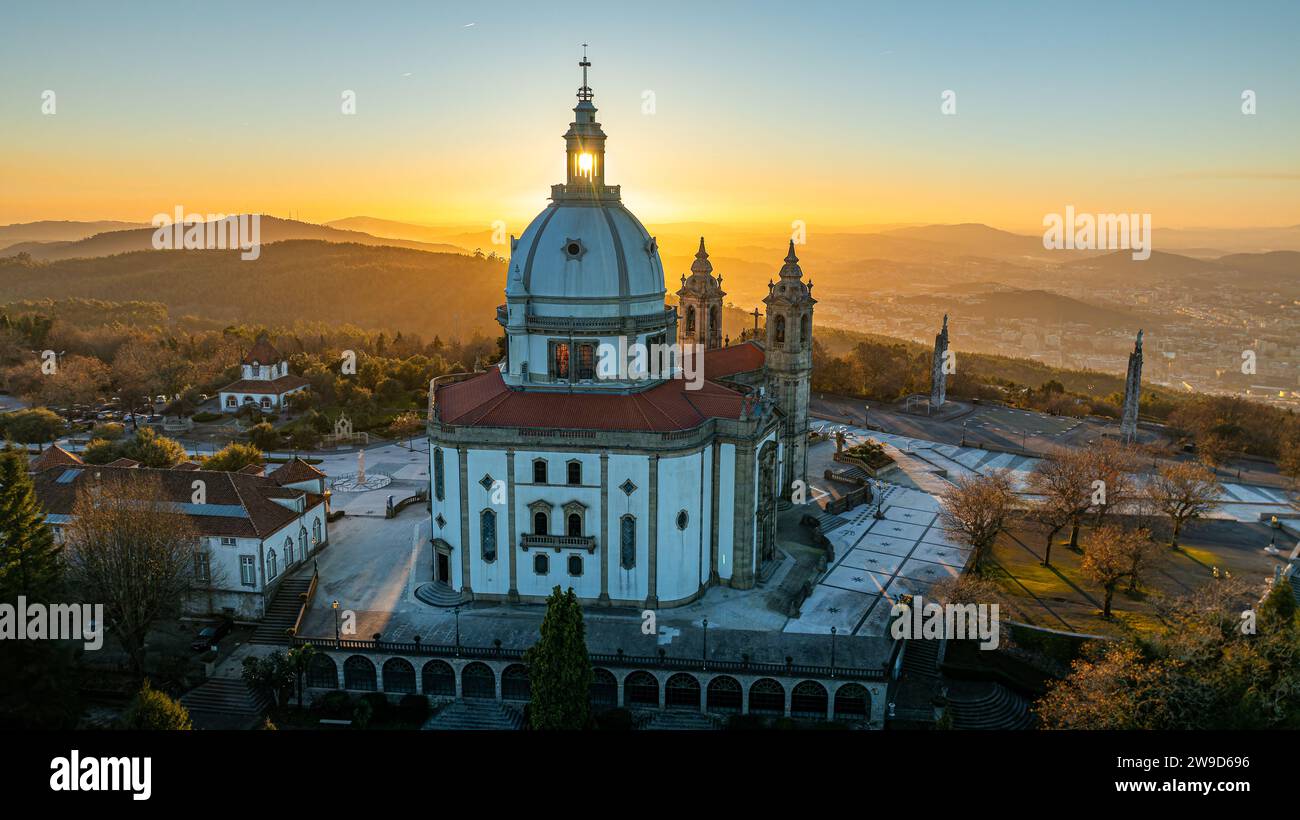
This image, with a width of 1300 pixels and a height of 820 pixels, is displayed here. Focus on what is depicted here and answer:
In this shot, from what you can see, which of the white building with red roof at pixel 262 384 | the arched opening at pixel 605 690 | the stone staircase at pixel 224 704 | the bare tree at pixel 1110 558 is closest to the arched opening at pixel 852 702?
the arched opening at pixel 605 690

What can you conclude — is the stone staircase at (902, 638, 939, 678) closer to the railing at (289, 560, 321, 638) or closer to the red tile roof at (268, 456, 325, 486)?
the railing at (289, 560, 321, 638)

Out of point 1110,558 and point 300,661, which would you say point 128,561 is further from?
point 1110,558

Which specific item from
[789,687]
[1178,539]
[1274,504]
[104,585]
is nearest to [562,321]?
[789,687]

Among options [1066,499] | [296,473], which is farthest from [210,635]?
[1066,499]

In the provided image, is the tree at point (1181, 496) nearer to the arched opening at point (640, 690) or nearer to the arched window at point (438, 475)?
the arched opening at point (640, 690)

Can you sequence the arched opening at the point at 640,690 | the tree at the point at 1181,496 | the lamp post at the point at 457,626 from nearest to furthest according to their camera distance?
the arched opening at the point at 640,690 → the lamp post at the point at 457,626 → the tree at the point at 1181,496

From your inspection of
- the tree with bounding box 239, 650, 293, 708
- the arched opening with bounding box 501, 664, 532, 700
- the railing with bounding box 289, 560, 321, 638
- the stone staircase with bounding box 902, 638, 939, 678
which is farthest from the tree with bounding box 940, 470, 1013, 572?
the tree with bounding box 239, 650, 293, 708
